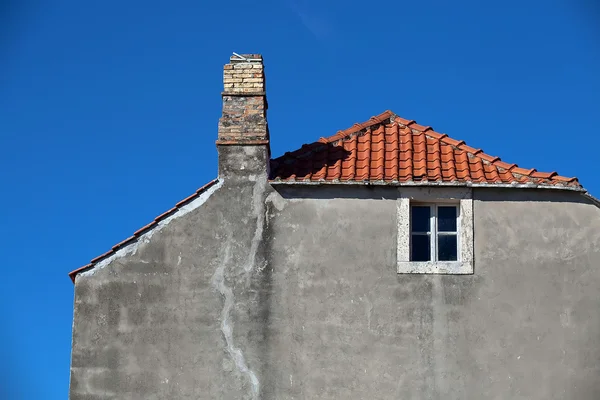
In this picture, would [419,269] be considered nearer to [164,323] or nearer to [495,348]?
[495,348]

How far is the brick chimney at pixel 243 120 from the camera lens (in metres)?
18.5

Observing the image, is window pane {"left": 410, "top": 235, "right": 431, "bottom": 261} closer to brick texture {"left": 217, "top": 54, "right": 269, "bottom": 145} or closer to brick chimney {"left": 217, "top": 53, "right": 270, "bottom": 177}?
brick chimney {"left": 217, "top": 53, "right": 270, "bottom": 177}

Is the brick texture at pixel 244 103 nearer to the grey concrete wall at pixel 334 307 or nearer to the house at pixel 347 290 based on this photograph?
the house at pixel 347 290

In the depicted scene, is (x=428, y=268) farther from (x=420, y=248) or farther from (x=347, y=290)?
(x=347, y=290)

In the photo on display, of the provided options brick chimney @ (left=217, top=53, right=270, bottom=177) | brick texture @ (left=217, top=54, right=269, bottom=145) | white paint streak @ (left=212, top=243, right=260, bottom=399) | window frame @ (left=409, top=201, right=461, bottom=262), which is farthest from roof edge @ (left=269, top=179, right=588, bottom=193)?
white paint streak @ (left=212, top=243, right=260, bottom=399)

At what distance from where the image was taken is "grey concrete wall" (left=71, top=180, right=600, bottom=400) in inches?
693

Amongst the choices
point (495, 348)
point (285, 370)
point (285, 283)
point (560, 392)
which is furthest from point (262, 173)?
point (560, 392)

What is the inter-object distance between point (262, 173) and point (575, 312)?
201 inches

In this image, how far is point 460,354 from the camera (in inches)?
697

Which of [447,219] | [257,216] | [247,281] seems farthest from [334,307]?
[447,219]

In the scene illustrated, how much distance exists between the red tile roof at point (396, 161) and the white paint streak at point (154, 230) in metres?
1.02

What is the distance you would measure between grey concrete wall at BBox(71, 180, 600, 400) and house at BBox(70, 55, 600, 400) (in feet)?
0.07

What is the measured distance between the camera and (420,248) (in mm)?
18234

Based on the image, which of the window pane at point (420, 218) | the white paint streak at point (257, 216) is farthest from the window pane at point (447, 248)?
the white paint streak at point (257, 216)
